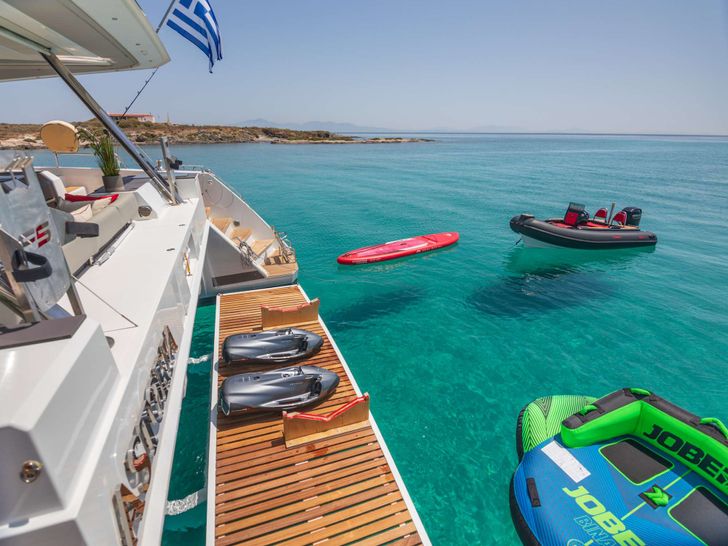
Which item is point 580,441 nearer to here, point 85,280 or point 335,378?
point 335,378

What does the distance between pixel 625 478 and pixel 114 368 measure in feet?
31.5

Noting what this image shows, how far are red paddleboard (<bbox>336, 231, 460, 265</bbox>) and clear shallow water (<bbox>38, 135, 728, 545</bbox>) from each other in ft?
2.18

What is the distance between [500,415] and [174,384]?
30.0 feet

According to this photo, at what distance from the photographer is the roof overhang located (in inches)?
181

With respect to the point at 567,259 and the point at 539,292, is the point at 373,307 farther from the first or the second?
the point at 567,259

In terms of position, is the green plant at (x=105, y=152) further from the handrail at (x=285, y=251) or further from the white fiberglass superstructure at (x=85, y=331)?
the handrail at (x=285, y=251)

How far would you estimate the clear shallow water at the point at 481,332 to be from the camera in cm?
881

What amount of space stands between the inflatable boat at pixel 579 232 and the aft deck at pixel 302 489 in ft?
65.0

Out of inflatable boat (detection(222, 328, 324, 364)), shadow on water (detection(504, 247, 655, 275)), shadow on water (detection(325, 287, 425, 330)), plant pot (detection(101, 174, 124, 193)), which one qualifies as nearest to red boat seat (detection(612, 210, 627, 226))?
shadow on water (detection(504, 247, 655, 275))

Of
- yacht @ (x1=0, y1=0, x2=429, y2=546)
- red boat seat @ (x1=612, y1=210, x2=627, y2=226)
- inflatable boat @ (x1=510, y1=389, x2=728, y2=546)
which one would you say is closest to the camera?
yacht @ (x1=0, y1=0, x2=429, y2=546)

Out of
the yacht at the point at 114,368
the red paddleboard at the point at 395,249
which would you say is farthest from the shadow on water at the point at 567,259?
the yacht at the point at 114,368

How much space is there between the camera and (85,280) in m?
5.98

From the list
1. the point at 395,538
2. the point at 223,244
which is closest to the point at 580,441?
the point at 395,538

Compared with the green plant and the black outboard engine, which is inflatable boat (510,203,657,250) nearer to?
the black outboard engine
